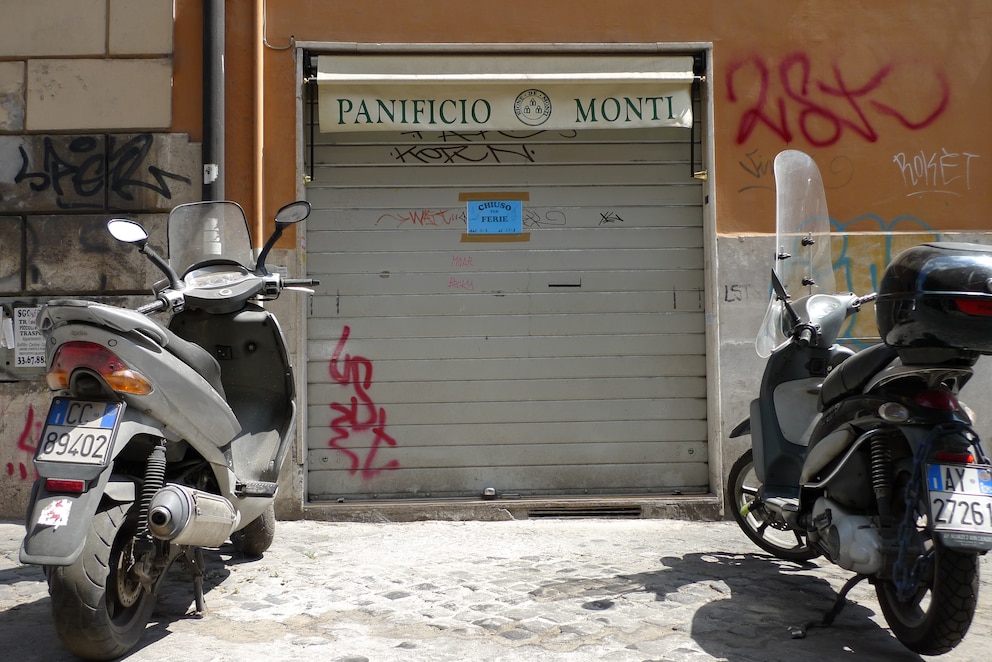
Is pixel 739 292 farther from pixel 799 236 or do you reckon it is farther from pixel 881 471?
pixel 881 471

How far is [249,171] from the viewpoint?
616 cm

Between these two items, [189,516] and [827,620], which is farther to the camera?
[827,620]

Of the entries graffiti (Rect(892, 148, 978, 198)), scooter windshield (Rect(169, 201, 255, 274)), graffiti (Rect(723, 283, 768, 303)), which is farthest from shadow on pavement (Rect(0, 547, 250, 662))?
graffiti (Rect(892, 148, 978, 198))

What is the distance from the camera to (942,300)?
125 inches

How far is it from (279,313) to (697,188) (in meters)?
3.08

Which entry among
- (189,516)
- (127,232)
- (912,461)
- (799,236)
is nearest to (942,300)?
(912,461)

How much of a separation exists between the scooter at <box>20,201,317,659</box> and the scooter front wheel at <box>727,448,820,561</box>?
101 inches

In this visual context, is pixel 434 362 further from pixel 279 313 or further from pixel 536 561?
pixel 536 561

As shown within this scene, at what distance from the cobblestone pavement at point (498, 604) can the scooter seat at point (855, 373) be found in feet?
3.17

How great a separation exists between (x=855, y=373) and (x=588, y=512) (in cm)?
277

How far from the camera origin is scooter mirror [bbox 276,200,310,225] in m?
4.27

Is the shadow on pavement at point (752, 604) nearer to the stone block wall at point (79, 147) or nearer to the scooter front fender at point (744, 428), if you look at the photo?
the scooter front fender at point (744, 428)

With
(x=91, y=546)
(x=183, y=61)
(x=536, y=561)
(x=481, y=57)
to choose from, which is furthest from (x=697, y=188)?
(x=91, y=546)

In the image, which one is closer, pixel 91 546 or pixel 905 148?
pixel 91 546
